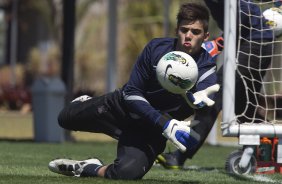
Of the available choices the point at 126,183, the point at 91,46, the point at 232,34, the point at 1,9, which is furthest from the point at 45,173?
the point at 1,9

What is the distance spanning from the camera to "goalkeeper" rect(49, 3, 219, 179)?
305 inches

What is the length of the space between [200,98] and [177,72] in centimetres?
28

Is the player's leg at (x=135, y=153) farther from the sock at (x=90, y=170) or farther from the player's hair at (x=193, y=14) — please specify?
the player's hair at (x=193, y=14)

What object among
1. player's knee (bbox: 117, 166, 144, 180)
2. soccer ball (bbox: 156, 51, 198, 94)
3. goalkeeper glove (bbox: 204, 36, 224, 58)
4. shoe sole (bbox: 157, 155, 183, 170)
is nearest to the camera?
soccer ball (bbox: 156, 51, 198, 94)

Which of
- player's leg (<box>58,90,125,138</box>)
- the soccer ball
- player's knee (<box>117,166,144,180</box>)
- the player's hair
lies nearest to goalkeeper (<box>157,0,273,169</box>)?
player's leg (<box>58,90,125,138</box>)

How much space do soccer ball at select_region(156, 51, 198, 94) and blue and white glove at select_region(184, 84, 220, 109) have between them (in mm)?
81

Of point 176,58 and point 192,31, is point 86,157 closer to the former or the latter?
point 192,31

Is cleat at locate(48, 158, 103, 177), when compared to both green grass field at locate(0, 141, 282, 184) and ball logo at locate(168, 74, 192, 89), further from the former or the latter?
ball logo at locate(168, 74, 192, 89)

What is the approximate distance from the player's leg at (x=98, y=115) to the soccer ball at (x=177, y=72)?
827mm

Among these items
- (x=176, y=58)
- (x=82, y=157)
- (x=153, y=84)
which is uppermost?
(x=176, y=58)

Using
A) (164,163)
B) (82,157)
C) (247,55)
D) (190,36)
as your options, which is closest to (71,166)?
(190,36)

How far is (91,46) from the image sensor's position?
43.8 meters

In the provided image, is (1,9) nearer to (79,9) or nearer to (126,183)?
(79,9)

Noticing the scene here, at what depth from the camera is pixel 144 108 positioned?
7.65 metres
